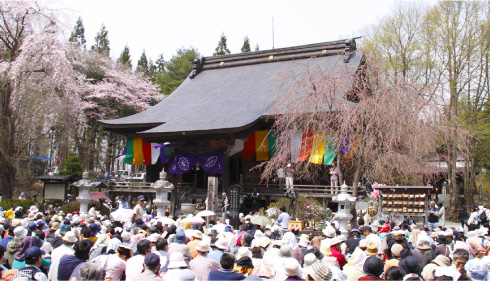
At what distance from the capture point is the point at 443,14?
1005 inches

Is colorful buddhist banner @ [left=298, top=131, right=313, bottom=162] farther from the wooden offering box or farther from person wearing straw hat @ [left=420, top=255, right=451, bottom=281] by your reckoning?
person wearing straw hat @ [left=420, top=255, right=451, bottom=281]

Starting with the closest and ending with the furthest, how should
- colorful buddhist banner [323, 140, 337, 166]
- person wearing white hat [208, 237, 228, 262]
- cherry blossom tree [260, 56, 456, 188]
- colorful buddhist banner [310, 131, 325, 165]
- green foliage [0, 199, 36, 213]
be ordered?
person wearing white hat [208, 237, 228, 262] → cherry blossom tree [260, 56, 456, 188] → green foliage [0, 199, 36, 213] → colorful buddhist banner [310, 131, 325, 165] → colorful buddhist banner [323, 140, 337, 166]

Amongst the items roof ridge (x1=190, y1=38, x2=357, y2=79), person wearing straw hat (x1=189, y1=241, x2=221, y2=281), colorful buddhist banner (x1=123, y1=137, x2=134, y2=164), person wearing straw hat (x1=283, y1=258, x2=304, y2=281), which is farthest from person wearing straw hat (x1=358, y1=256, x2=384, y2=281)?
colorful buddhist banner (x1=123, y1=137, x2=134, y2=164)

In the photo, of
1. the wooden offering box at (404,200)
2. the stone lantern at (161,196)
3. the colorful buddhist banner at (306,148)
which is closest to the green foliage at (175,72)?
the colorful buddhist banner at (306,148)

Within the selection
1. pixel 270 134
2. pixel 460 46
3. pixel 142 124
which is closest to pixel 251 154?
pixel 270 134

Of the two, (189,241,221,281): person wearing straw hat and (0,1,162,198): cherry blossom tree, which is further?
(0,1,162,198): cherry blossom tree

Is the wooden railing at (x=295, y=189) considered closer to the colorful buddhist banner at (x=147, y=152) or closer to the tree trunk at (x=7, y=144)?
the colorful buddhist banner at (x=147, y=152)

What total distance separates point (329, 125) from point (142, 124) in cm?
1089

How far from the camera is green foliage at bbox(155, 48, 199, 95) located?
43.5m

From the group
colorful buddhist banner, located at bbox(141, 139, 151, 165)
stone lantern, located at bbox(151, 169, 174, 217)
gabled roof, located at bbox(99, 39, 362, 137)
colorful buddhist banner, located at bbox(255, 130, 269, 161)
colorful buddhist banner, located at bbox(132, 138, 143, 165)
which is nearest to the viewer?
stone lantern, located at bbox(151, 169, 174, 217)

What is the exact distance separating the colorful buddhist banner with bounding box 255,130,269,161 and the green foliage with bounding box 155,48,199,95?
23.5m

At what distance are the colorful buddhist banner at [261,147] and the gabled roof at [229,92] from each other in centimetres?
118

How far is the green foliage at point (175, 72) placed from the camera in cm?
4347

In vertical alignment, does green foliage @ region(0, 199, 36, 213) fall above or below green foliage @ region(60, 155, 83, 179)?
below
